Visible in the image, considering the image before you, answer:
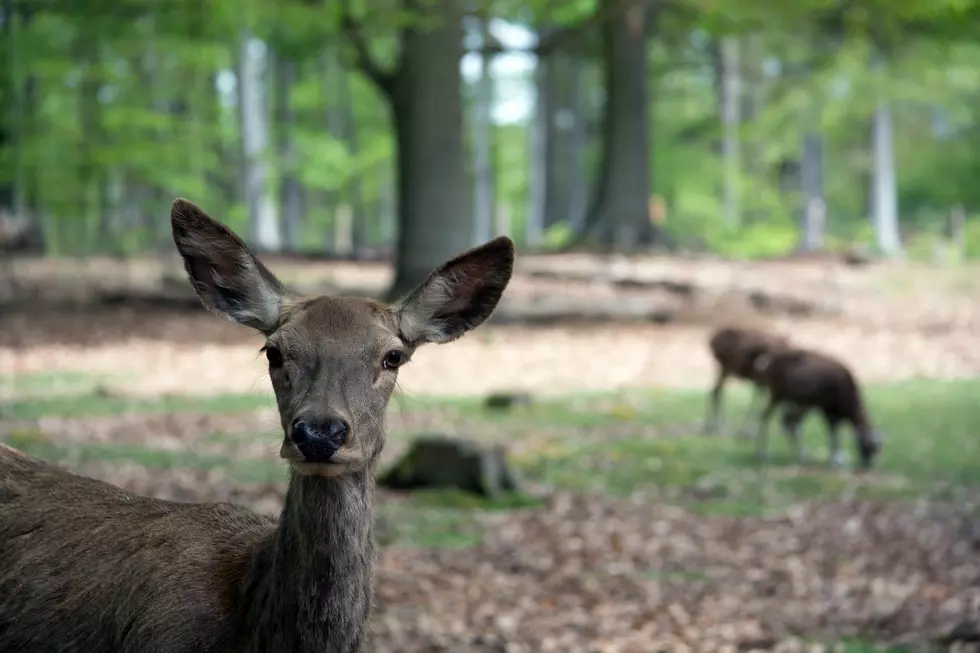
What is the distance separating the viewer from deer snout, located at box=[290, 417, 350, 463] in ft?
11.7

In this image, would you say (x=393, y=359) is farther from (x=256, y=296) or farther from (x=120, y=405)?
(x=120, y=405)

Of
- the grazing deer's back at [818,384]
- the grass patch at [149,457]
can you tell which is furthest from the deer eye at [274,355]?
the grazing deer's back at [818,384]

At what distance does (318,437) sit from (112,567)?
36.8 inches

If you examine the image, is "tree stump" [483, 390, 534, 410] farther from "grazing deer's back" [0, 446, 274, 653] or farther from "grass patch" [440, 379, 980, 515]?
"grazing deer's back" [0, 446, 274, 653]

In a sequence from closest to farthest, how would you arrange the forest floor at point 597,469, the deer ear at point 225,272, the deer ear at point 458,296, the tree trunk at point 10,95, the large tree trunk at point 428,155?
the deer ear at point 225,272, the deer ear at point 458,296, the forest floor at point 597,469, the large tree trunk at point 428,155, the tree trunk at point 10,95

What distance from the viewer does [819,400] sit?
38.1 ft

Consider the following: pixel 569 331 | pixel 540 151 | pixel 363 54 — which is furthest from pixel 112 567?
pixel 540 151

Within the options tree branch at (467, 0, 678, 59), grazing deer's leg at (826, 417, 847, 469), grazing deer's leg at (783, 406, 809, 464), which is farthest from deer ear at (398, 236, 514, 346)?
tree branch at (467, 0, 678, 59)

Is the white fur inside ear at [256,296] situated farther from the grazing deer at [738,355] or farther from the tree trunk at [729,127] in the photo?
the tree trunk at [729,127]

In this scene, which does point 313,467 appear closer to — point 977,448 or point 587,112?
point 977,448

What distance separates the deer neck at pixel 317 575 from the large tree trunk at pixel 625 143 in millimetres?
24378

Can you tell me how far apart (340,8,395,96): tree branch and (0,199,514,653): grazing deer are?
46.4 ft

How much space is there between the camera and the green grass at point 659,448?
1025cm

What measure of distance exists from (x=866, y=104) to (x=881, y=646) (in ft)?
81.8
